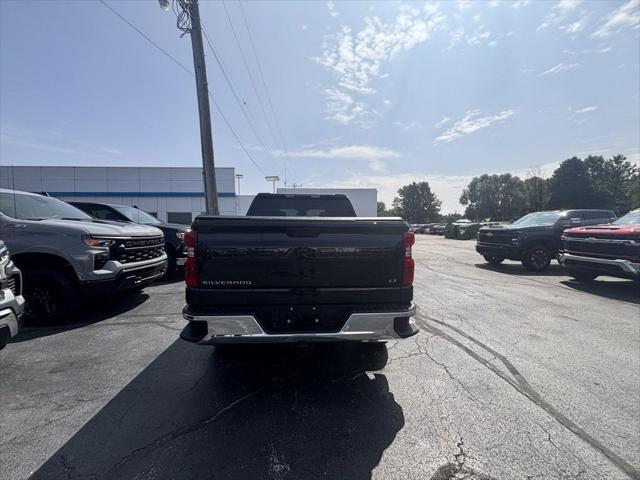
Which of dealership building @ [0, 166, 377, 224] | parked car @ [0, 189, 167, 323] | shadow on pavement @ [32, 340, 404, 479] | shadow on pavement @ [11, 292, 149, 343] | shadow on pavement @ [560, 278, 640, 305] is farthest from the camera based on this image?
dealership building @ [0, 166, 377, 224]

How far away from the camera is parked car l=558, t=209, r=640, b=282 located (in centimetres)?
668

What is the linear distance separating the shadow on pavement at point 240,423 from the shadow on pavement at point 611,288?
22.3 ft

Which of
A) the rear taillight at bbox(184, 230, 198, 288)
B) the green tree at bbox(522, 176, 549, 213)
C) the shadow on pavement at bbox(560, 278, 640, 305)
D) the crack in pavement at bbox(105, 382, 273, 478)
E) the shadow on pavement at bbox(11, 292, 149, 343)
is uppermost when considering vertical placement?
the green tree at bbox(522, 176, 549, 213)

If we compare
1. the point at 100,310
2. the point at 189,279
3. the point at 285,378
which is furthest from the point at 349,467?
the point at 100,310

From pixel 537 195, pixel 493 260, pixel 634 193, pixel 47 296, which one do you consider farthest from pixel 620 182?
pixel 47 296

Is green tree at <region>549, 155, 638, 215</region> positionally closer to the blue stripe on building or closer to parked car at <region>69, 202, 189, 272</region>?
the blue stripe on building

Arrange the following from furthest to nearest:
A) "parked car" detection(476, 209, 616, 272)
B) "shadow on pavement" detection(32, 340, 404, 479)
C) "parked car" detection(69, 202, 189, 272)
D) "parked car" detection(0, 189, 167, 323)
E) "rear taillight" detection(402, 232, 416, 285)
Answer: "parked car" detection(476, 209, 616, 272) → "parked car" detection(69, 202, 189, 272) → "parked car" detection(0, 189, 167, 323) → "rear taillight" detection(402, 232, 416, 285) → "shadow on pavement" detection(32, 340, 404, 479)

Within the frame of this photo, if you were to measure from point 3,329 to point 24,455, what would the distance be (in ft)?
3.80

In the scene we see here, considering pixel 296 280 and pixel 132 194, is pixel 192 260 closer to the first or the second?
pixel 296 280

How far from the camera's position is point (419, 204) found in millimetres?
99750

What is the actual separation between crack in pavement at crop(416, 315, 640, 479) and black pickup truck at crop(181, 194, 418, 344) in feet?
4.41

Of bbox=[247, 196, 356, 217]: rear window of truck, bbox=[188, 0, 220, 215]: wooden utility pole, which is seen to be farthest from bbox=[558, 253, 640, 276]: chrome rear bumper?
bbox=[188, 0, 220, 215]: wooden utility pole

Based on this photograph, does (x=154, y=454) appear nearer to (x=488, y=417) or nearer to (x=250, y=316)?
(x=250, y=316)

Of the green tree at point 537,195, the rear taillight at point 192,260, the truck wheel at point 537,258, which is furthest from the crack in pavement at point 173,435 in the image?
the green tree at point 537,195
